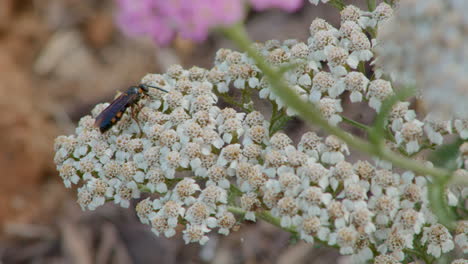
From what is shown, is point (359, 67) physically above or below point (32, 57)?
below

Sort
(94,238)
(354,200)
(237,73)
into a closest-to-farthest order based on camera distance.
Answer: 1. (354,200)
2. (237,73)
3. (94,238)

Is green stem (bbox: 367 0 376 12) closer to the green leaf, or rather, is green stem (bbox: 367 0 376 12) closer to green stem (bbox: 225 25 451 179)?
the green leaf

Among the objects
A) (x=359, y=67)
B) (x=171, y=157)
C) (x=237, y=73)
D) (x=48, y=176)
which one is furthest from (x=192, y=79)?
(x=48, y=176)

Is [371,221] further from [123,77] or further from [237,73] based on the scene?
[123,77]

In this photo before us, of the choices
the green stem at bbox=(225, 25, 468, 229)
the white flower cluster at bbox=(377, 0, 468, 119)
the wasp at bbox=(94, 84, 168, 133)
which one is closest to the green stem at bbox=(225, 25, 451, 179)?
the green stem at bbox=(225, 25, 468, 229)

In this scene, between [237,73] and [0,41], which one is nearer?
[237,73]

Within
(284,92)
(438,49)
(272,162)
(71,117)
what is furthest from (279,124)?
(71,117)

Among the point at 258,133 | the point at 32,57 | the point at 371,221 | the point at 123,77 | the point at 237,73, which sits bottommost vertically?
the point at 371,221

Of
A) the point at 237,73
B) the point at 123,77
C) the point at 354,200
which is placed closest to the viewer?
the point at 354,200
